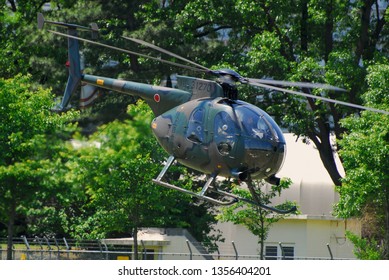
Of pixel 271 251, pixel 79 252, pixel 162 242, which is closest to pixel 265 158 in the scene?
pixel 79 252

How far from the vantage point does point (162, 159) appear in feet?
130

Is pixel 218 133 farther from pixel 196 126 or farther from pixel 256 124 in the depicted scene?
pixel 256 124

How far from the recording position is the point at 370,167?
40.3 metres

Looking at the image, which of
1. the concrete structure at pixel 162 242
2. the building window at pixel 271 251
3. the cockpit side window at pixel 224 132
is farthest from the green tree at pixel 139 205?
the building window at pixel 271 251

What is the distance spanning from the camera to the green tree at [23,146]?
2658 cm

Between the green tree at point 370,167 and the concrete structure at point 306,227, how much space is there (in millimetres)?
7603

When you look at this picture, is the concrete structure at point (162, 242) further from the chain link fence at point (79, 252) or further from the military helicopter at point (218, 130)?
the military helicopter at point (218, 130)

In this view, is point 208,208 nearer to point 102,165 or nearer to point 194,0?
point 194,0

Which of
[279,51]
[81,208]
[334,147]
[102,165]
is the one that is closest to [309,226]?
[334,147]

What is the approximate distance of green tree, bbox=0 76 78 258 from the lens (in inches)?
1046

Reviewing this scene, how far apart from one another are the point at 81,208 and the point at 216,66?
7379mm

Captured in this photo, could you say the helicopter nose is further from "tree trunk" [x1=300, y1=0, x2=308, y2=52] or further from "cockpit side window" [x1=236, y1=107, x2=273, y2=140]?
"tree trunk" [x1=300, y1=0, x2=308, y2=52]

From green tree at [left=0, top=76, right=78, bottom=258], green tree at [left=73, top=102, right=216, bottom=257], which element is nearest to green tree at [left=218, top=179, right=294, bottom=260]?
green tree at [left=73, top=102, right=216, bottom=257]

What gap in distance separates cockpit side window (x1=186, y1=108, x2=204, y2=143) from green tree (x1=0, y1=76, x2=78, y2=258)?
3.36 meters
